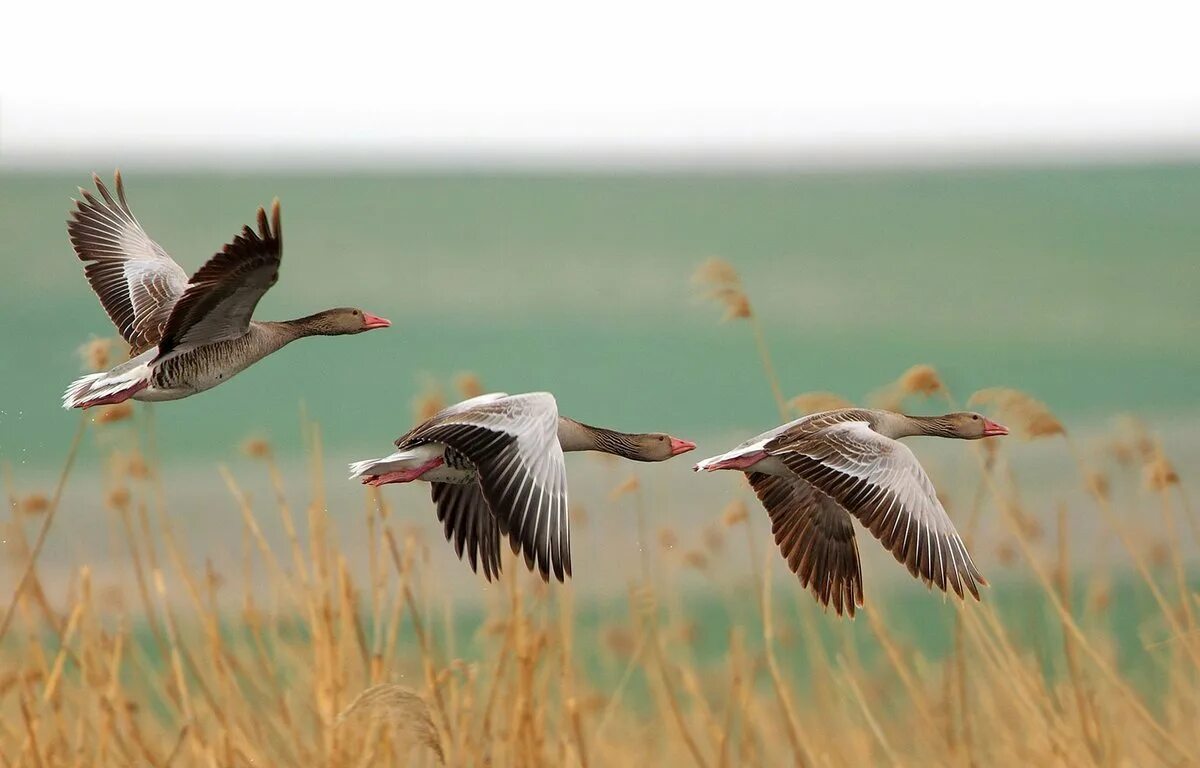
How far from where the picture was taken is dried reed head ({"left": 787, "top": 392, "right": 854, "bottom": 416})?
4836 millimetres

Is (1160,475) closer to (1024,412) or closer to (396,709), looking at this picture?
(1024,412)

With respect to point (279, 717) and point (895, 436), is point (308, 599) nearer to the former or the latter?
point (279, 717)

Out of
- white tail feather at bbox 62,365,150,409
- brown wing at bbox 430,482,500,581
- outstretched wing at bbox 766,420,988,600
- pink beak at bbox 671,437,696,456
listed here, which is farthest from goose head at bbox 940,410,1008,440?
white tail feather at bbox 62,365,150,409

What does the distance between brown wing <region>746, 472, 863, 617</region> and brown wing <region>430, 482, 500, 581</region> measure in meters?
1.05

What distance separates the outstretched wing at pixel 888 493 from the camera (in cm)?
427

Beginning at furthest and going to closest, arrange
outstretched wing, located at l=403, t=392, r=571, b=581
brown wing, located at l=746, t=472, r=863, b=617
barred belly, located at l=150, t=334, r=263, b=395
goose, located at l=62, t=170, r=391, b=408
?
brown wing, located at l=746, t=472, r=863, b=617
barred belly, located at l=150, t=334, r=263, b=395
goose, located at l=62, t=170, r=391, b=408
outstretched wing, located at l=403, t=392, r=571, b=581

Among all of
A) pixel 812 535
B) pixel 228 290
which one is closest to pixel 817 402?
pixel 812 535

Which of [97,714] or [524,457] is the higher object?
[524,457]

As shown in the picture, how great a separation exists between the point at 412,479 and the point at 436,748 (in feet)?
3.10

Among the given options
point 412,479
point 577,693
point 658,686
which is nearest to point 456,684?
point 577,693

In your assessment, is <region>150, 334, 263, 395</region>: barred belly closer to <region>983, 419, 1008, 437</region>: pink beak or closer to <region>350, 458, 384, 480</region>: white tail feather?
<region>350, 458, 384, 480</region>: white tail feather

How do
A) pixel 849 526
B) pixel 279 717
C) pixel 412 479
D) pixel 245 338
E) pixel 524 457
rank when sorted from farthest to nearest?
pixel 279 717 → pixel 849 526 → pixel 245 338 → pixel 412 479 → pixel 524 457

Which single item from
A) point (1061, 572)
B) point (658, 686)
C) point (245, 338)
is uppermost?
point (245, 338)

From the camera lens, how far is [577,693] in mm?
5695
